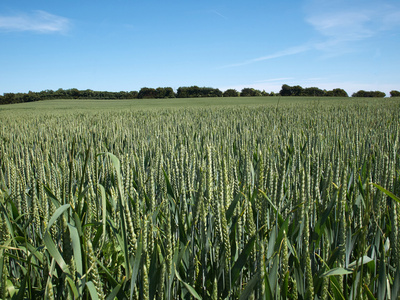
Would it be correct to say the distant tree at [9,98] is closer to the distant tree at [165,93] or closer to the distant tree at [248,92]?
the distant tree at [165,93]

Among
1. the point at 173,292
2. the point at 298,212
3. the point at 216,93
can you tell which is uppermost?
the point at 216,93

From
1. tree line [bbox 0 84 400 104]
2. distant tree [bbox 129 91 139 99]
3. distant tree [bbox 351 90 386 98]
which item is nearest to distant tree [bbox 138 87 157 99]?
tree line [bbox 0 84 400 104]

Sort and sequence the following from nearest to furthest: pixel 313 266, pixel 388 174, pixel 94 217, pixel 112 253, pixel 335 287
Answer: pixel 335 287 → pixel 313 266 → pixel 112 253 → pixel 94 217 → pixel 388 174

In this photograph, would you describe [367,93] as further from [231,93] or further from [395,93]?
[231,93]

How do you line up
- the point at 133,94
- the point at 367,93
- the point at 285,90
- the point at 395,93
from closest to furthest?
1. the point at 285,90
2. the point at 367,93
3. the point at 395,93
4. the point at 133,94

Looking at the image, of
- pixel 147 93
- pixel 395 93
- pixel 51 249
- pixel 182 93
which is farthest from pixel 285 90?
pixel 51 249

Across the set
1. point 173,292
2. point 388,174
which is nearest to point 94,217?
point 173,292

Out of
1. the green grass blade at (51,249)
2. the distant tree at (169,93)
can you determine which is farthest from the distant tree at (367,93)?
the green grass blade at (51,249)

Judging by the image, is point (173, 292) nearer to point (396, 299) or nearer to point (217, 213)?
point (217, 213)

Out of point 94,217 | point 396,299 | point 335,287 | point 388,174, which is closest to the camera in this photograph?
point 396,299

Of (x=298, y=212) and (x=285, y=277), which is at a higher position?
(x=298, y=212)

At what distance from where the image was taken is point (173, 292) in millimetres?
1033

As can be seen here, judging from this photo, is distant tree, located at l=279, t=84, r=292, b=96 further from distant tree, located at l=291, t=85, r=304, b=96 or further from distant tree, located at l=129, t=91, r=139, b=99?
distant tree, located at l=129, t=91, r=139, b=99

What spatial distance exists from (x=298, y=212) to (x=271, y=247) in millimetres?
289
